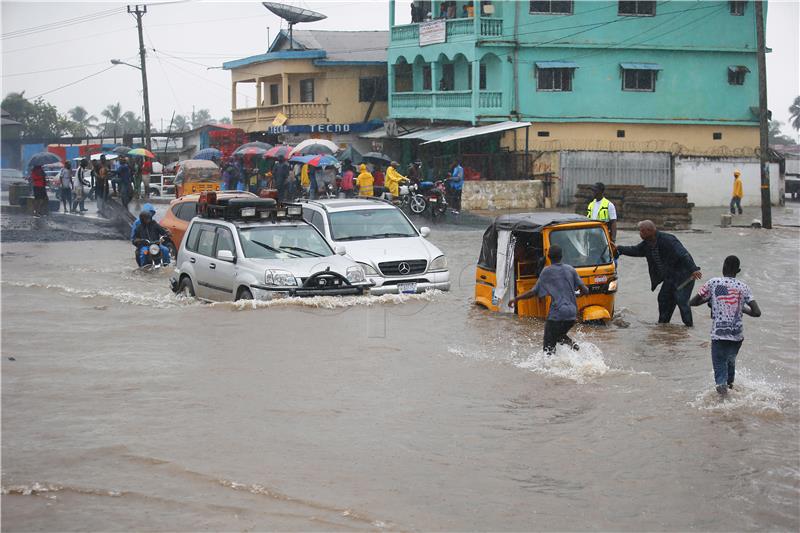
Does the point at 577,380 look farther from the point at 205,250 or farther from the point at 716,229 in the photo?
the point at 716,229

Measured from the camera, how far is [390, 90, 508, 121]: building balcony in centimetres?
3831

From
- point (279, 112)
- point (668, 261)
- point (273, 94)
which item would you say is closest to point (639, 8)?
point (279, 112)

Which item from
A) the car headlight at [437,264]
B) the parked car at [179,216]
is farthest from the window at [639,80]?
the car headlight at [437,264]

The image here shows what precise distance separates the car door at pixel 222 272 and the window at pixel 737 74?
3117 centimetres

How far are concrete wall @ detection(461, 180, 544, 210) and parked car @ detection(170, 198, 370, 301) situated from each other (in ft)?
60.7

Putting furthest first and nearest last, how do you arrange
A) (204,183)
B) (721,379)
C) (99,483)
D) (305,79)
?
(305,79)
(204,183)
(721,379)
(99,483)

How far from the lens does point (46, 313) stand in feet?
51.8

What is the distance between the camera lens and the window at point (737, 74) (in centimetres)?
4122

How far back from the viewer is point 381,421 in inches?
384

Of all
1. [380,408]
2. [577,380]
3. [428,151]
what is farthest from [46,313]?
[428,151]

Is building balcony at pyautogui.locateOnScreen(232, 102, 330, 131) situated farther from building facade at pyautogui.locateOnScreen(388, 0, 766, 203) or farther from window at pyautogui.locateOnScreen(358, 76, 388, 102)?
building facade at pyautogui.locateOnScreen(388, 0, 766, 203)

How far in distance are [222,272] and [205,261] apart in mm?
637

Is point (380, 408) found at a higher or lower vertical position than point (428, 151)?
lower

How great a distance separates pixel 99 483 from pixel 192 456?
98cm
